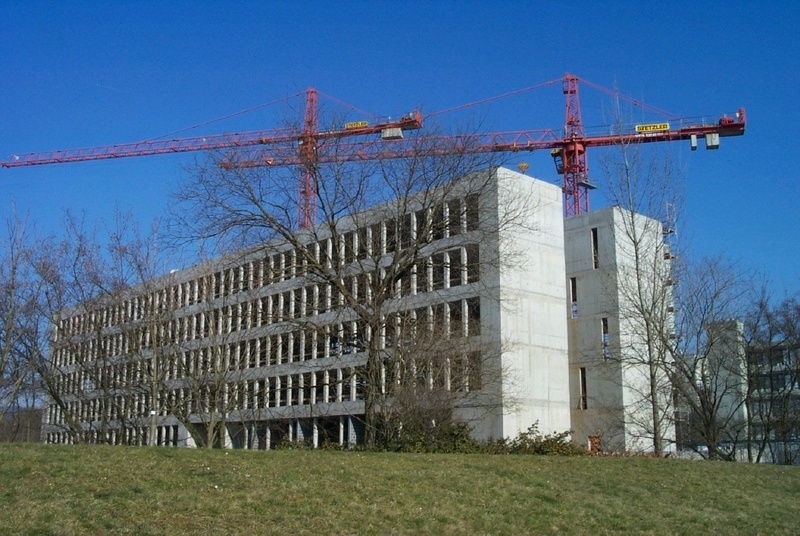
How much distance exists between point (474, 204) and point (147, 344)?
75.0 ft

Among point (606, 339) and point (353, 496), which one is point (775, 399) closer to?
point (606, 339)

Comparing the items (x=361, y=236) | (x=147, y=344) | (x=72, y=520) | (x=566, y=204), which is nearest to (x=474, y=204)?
(x=361, y=236)

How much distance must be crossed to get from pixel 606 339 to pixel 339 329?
30.1 metres

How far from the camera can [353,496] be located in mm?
14281

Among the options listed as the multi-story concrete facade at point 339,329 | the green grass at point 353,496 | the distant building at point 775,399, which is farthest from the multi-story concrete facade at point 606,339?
the green grass at point 353,496

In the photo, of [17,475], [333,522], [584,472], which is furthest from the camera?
[584,472]

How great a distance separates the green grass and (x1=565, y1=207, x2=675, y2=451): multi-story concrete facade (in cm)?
2593

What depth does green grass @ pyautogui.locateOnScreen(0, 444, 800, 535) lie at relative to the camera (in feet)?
40.4

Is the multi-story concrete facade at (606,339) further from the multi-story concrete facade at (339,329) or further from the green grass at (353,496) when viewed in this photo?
the green grass at (353,496)

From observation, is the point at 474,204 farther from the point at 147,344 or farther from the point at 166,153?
the point at 166,153

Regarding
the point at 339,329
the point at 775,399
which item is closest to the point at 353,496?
the point at 339,329

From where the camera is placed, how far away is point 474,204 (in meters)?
27.5

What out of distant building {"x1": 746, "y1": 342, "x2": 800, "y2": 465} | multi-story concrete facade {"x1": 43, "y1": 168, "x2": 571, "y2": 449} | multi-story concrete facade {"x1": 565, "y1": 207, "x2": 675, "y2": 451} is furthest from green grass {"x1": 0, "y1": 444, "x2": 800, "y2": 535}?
distant building {"x1": 746, "y1": 342, "x2": 800, "y2": 465}

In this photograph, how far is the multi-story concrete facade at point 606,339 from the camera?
46406 mm
